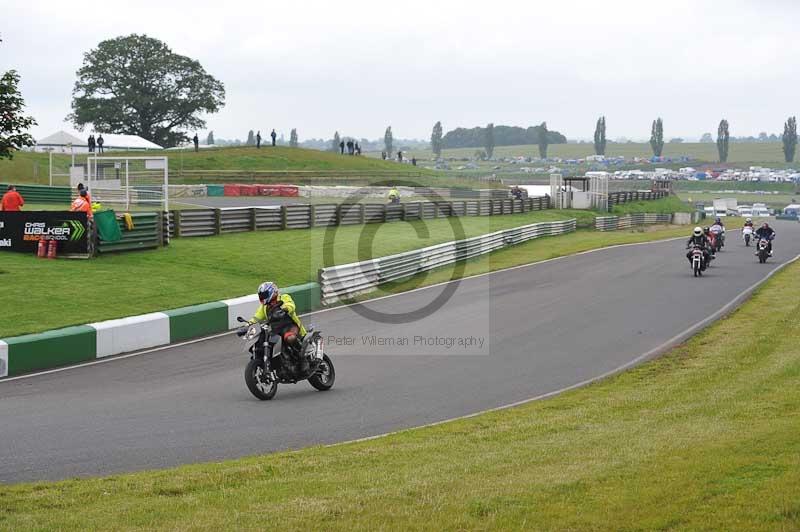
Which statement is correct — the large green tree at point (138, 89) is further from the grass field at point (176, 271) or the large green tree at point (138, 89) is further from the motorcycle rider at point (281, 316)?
the motorcycle rider at point (281, 316)

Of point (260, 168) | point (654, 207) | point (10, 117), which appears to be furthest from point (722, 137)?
point (10, 117)

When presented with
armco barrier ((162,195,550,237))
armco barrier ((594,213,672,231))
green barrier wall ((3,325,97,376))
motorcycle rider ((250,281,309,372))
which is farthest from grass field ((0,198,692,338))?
armco barrier ((594,213,672,231))

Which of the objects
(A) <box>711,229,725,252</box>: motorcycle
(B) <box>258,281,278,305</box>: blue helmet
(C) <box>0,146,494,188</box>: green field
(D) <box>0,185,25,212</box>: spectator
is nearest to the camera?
(B) <box>258,281,278,305</box>: blue helmet

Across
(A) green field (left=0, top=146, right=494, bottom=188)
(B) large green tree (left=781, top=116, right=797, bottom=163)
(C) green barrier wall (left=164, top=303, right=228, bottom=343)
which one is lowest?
(C) green barrier wall (left=164, top=303, right=228, bottom=343)

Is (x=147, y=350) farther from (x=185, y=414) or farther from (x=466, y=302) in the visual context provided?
(x=466, y=302)

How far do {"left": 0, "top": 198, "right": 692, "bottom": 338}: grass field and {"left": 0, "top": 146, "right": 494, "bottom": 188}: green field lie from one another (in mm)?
19619

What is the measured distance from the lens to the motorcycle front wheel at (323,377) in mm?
14972

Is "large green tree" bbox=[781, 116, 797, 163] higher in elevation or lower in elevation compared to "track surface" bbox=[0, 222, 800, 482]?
higher

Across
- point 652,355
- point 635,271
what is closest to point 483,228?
point 635,271

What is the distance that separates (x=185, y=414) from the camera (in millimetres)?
13023

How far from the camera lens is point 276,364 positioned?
14445mm

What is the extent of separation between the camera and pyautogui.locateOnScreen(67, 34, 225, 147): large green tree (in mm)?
99500

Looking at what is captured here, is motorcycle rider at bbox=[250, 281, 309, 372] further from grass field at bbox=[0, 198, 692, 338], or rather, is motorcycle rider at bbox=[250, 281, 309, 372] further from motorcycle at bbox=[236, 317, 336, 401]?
grass field at bbox=[0, 198, 692, 338]

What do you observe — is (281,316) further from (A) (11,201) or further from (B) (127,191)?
(B) (127,191)
